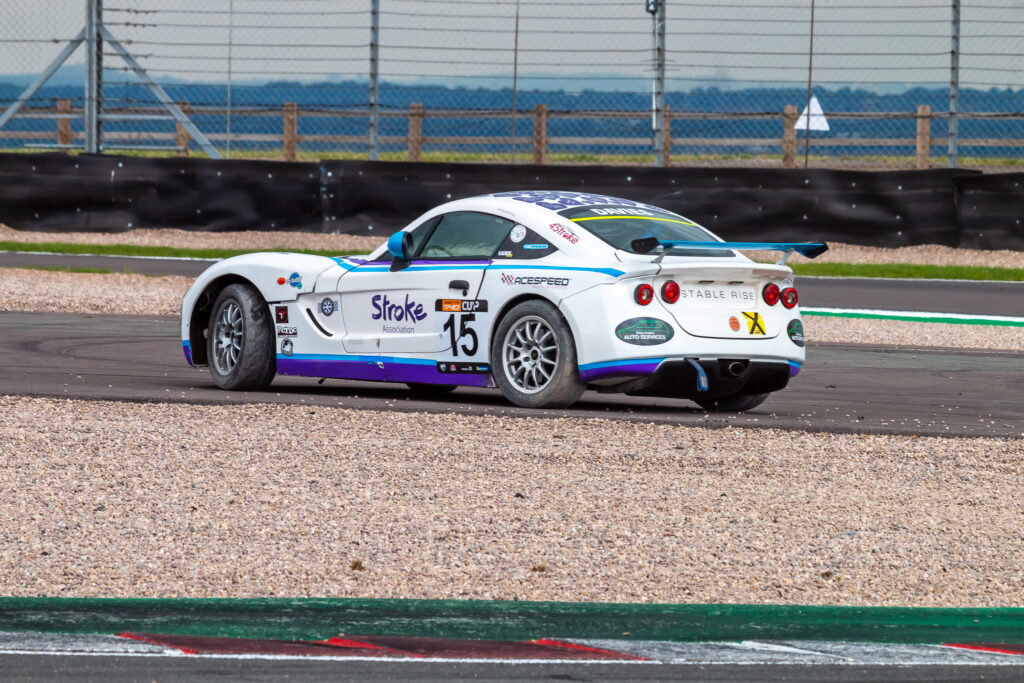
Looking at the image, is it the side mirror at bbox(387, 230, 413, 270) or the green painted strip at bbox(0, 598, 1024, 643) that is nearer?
the green painted strip at bbox(0, 598, 1024, 643)

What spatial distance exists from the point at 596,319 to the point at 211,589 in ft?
13.5

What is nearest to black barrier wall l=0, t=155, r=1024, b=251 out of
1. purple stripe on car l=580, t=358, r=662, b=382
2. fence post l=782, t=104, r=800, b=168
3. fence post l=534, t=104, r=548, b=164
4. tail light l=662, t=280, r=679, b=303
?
fence post l=534, t=104, r=548, b=164

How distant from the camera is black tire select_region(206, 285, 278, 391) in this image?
1002cm

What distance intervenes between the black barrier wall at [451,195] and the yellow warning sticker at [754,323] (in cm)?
1127

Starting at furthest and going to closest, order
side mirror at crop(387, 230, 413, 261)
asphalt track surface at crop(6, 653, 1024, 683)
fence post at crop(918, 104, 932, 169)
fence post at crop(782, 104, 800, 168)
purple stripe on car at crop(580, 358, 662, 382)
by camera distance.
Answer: fence post at crop(782, 104, 800, 168) < fence post at crop(918, 104, 932, 169) < side mirror at crop(387, 230, 413, 261) < purple stripe on car at crop(580, 358, 662, 382) < asphalt track surface at crop(6, 653, 1024, 683)

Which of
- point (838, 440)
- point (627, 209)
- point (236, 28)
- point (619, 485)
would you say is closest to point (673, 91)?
point (236, 28)

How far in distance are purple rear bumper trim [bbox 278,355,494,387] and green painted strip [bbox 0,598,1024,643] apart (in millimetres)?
4562

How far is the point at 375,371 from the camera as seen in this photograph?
965cm

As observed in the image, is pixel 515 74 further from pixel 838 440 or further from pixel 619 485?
pixel 619 485

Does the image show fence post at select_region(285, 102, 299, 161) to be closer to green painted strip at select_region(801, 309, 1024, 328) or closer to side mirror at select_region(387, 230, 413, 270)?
green painted strip at select_region(801, 309, 1024, 328)

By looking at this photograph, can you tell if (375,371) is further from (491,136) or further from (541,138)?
(541,138)

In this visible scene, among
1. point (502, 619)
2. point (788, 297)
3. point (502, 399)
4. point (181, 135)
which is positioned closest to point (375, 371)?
point (502, 399)

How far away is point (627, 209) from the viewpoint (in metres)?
9.48

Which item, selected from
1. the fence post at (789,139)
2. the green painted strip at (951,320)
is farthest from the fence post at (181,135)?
the green painted strip at (951,320)
